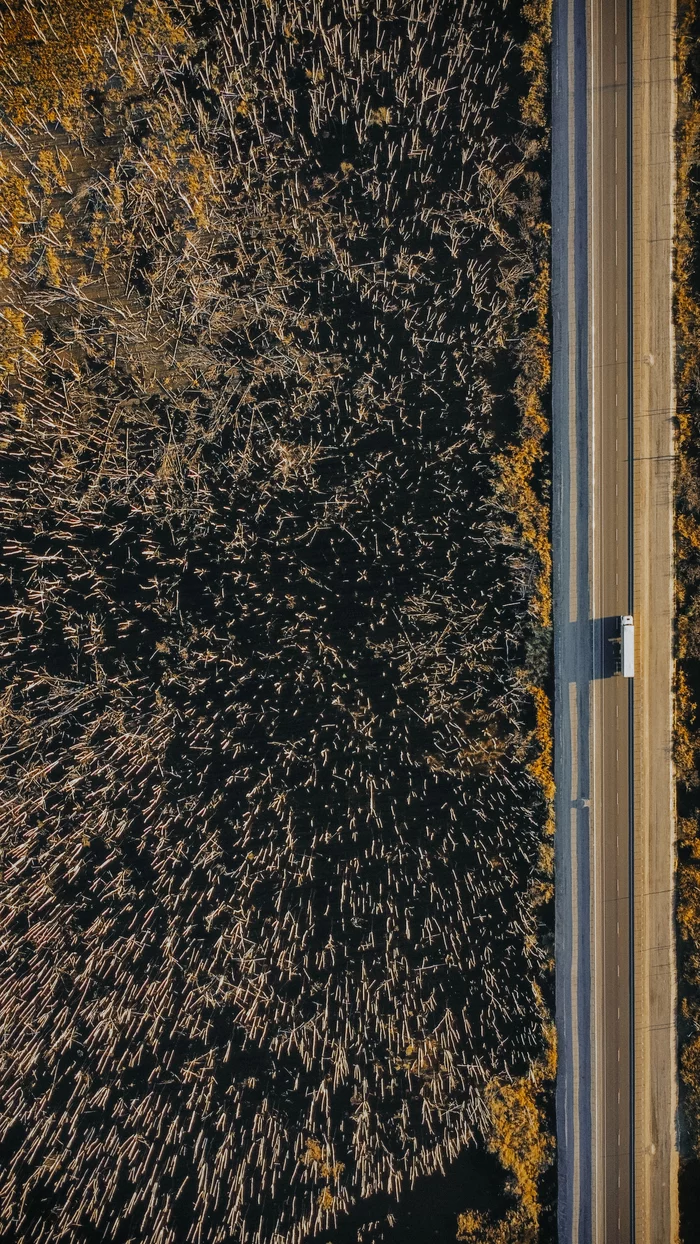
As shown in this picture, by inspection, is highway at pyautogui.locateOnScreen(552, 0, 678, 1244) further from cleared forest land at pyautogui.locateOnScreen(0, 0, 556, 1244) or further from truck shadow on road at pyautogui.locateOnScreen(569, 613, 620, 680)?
cleared forest land at pyautogui.locateOnScreen(0, 0, 556, 1244)

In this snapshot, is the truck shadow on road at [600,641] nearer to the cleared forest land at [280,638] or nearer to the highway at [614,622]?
the highway at [614,622]

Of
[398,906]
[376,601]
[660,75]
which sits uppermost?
[660,75]

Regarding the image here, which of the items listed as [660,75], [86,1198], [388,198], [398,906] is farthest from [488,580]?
[86,1198]

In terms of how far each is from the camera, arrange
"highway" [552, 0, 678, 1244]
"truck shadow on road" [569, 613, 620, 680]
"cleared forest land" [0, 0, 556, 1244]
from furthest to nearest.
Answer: "truck shadow on road" [569, 613, 620, 680]
"highway" [552, 0, 678, 1244]
"cleared forest land" [0, 0, 556, 1244]

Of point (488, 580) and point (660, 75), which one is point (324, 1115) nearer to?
point (488, 580)

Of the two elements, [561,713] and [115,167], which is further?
[561,713]

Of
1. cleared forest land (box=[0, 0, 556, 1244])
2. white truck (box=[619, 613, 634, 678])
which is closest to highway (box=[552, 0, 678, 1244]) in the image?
white truck (box=[619, 613, 634, 678])
